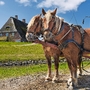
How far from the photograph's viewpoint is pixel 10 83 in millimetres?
9898

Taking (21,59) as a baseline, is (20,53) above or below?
above

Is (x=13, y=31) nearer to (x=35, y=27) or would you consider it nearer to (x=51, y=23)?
(x=35, y=27)

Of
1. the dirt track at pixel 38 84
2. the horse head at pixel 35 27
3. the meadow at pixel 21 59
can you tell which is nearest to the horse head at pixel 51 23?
the horse head at pixel 35 27

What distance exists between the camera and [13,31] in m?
74.2

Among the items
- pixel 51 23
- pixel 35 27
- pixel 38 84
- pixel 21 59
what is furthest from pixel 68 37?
pixel 21 59

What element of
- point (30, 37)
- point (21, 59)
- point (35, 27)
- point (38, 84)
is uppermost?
point (35, 27)

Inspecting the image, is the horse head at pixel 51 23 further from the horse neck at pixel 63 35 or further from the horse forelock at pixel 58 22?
the horse neck at pixel 63 35

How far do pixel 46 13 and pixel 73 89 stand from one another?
274 centimetres

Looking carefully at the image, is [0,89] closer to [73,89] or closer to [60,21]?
[73,89]

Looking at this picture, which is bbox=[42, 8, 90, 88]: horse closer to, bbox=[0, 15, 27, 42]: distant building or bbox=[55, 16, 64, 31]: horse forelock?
bbox=[55, 16, 64, 31]: horse forelock

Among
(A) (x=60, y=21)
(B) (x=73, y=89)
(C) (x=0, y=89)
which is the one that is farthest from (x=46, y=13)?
(C) (x=0, y=89)

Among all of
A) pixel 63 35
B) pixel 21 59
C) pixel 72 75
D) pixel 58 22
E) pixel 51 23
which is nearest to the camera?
pixel 51 23

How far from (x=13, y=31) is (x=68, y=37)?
6746cm

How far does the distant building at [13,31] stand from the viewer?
7312 centimetres
